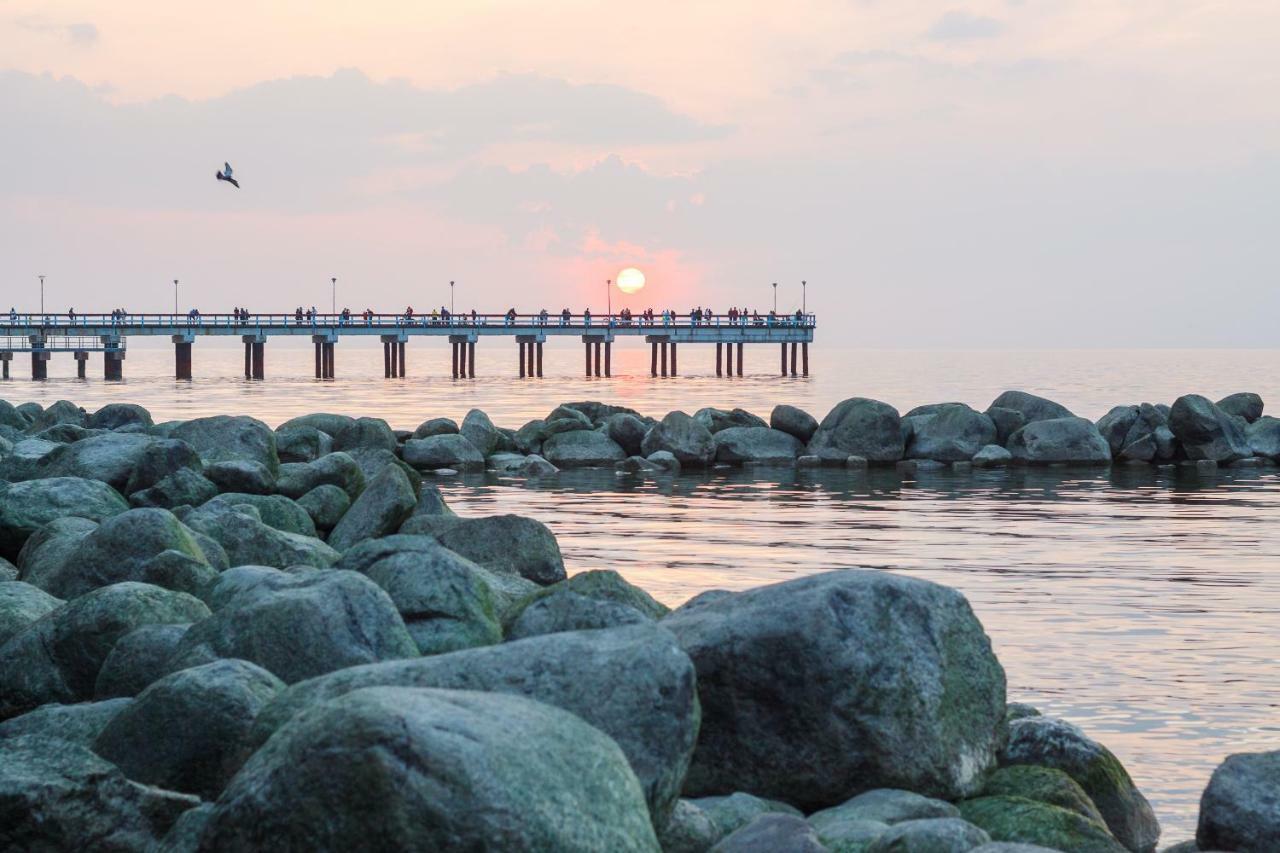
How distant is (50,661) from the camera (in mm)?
9586

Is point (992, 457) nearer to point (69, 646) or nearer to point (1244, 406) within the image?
point (1244, 406)

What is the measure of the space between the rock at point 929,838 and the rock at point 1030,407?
31.7m

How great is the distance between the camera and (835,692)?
26.8 feet

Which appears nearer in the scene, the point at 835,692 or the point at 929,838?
the point at 929,838

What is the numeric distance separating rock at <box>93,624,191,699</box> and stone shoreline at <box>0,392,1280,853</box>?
0.01 m

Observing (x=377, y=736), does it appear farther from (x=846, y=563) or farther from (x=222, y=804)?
(x=846, y=563)

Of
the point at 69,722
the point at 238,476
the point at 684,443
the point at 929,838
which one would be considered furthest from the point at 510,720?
the point at 684,443

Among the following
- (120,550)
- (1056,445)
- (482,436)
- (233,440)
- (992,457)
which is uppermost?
(233,440)

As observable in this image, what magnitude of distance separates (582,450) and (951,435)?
7942 mm

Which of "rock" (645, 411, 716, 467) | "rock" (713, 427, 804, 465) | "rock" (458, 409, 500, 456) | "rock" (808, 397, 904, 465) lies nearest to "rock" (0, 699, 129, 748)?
"rock" (458, 409, 500, 456)

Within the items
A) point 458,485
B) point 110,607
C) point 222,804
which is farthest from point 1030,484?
point 222,804

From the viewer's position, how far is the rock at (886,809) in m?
7.67

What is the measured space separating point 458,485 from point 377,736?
87.8ft

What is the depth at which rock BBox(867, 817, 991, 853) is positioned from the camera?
670 centimetres
